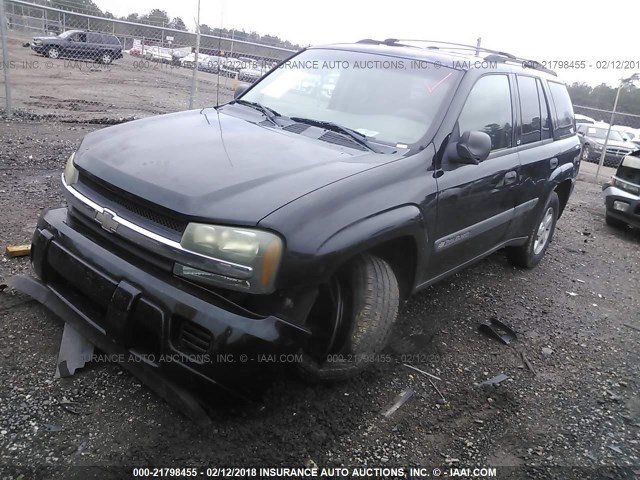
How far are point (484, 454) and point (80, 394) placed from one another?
196cm

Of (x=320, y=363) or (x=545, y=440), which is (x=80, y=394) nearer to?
(x=320, y=363)

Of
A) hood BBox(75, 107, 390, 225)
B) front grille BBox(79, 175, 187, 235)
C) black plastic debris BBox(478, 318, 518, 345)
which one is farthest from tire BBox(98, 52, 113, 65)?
black plastic debris BBox(478, 318, 518, 345)

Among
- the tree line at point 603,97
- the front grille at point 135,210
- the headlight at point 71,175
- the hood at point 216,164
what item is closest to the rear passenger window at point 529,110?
the hood at point 216,164

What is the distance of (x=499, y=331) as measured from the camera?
147 inches

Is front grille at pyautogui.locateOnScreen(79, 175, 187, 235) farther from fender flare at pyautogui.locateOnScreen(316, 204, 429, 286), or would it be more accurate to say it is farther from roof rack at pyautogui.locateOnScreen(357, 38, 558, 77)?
roof rack at pyautogui.locateOnScreen(357, 38, 558, 77)

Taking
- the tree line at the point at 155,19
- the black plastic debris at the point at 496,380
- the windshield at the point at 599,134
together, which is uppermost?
the tree line at the point at 155,19

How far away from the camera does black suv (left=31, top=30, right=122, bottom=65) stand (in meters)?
19.4

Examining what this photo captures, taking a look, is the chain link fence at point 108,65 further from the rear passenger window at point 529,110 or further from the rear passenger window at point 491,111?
the rear passenger window at point 491,111

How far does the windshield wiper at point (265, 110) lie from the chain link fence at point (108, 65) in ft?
13.5

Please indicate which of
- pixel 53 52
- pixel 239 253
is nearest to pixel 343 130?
pixel 239 253

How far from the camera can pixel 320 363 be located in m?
2.55

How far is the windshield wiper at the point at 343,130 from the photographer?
2961mm

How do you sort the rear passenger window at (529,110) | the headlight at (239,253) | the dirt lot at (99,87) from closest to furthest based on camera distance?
the headlight at (239,253) < the rear passenger window at (529,110) < the dirt lot at (99,87)

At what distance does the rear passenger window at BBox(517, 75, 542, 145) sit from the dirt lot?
14.7 ft
